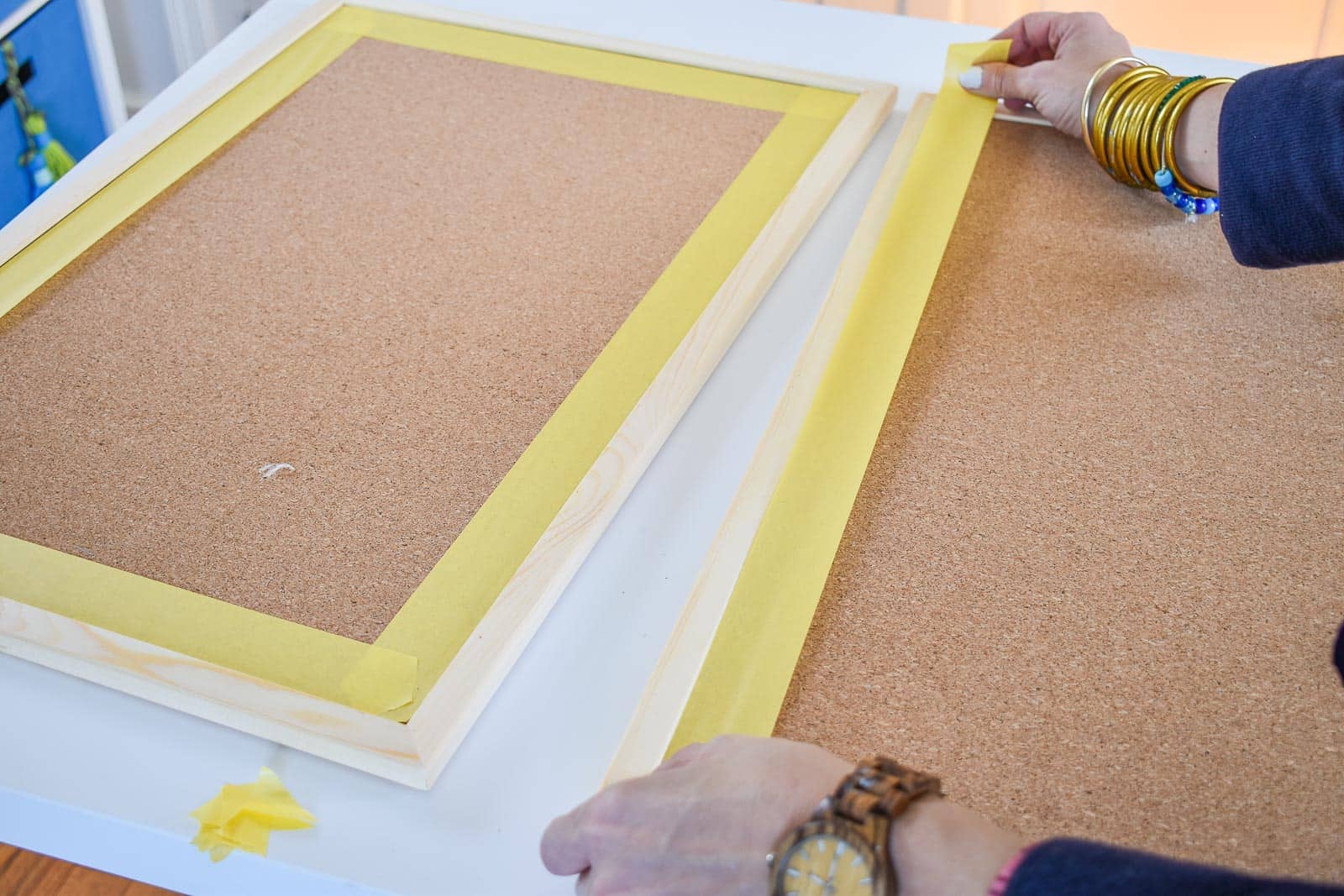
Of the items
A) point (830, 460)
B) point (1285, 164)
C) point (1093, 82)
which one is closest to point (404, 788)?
point (830, 460)

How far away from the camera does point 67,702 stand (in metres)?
0.65

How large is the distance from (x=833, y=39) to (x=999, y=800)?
0.91m

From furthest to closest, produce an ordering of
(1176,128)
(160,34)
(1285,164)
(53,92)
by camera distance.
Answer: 1. (160,34)
2. (53,92)
3. (1176,128)
4. (1285,164)

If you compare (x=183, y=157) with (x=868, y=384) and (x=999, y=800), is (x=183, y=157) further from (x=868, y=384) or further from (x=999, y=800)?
(x=999, y=800)

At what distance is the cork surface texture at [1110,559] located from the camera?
0.60 metres

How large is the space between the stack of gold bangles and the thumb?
8 cm

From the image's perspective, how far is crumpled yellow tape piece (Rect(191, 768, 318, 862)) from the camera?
584 mm

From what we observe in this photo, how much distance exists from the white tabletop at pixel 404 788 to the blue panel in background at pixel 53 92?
1389 mm

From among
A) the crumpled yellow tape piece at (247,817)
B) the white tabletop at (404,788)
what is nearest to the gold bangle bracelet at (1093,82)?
the white tabletop at (404,788)

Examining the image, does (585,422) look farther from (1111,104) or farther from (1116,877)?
(1111,104)

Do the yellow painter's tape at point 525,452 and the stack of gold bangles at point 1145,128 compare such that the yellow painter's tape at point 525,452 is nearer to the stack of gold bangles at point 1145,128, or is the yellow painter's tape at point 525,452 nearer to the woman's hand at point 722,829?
the woman's hand at point 722,829

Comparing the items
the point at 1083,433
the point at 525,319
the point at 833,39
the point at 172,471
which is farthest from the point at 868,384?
the point at 833,39

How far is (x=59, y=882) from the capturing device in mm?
1251

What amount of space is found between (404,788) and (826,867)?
0.76 ft
